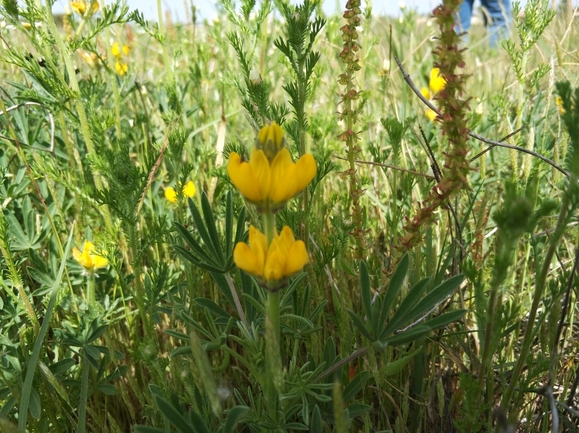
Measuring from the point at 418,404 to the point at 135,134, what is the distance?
5.16 feet

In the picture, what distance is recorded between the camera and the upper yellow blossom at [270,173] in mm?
721

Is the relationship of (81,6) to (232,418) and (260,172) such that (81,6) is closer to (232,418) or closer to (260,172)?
(260,172)

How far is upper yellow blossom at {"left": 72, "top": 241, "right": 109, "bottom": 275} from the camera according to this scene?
1.48 m

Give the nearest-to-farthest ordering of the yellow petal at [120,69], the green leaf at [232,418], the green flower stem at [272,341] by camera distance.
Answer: the green flower stem at [272,341]
the green leaf at [232,418]
the yellow petal at [120,69]

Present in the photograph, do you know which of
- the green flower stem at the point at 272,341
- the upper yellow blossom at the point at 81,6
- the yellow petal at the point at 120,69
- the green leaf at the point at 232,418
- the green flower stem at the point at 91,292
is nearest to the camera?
the green flower stem at the point at 272,341

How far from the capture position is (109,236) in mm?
1457

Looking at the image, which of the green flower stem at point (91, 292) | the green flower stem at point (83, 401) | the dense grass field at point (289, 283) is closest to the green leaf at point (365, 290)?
the dense grass field at point (289, 283)

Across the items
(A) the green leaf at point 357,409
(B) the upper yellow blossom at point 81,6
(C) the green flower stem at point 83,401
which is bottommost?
(C) the green flower stem at point 83,401

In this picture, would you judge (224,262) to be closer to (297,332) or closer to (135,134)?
(297,332)

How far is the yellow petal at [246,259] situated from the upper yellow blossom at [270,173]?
7 centimetres

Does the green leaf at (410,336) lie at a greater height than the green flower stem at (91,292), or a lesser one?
greater

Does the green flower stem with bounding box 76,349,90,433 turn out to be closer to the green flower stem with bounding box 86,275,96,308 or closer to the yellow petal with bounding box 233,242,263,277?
the green flower stem with bounding box 86,275,96,308

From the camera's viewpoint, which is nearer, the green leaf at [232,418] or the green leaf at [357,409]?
the green leaf at [232,418]

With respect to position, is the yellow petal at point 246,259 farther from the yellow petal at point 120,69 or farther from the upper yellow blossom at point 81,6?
the yellow petal at point 120,69
